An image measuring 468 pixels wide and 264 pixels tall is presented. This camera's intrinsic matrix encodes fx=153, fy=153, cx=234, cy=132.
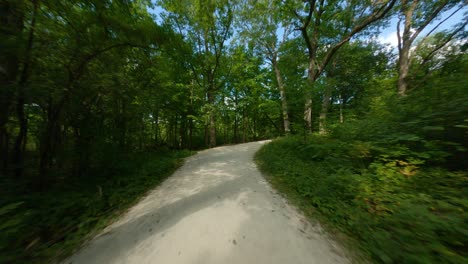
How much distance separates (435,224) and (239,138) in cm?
2004

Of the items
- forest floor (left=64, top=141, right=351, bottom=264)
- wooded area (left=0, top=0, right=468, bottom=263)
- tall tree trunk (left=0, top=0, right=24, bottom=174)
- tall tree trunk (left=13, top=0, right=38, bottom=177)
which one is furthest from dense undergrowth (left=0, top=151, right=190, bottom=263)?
tall tree trunk (left=0, top=0, right=24, bottom=174)

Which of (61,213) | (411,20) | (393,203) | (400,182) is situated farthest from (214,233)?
(411,20)

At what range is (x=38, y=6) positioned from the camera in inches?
106

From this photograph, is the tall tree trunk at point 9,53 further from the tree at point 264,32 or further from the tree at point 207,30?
the tree at point 264,32

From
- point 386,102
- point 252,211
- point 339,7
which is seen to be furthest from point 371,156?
point 339,7

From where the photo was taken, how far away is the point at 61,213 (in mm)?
2818

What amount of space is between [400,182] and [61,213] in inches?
243

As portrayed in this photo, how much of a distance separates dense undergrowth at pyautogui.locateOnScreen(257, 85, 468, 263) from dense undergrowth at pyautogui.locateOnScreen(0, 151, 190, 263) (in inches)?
150

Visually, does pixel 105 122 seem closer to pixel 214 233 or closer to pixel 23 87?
pixel 23 87

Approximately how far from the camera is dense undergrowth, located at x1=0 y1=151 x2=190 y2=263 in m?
2.01

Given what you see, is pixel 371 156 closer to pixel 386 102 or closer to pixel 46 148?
pixel 386 102

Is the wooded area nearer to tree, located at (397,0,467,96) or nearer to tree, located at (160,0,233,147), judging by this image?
tree, located at (397,0,467,96)

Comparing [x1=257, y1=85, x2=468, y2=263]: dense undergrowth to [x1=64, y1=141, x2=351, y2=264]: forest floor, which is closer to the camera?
[x1=257, y1=85, x2=468, y2=263]: dense undergrowth

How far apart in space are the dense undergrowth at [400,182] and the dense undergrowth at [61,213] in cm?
380
